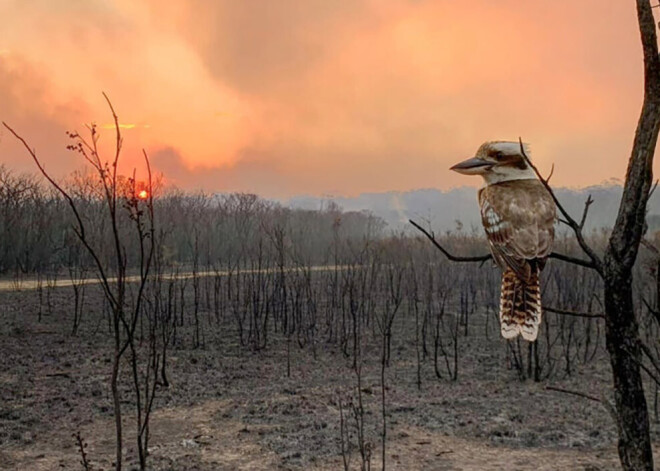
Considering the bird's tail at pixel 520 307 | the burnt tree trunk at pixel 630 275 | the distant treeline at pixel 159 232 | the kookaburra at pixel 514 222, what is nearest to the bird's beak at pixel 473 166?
the kookaburra at pixel 514 222

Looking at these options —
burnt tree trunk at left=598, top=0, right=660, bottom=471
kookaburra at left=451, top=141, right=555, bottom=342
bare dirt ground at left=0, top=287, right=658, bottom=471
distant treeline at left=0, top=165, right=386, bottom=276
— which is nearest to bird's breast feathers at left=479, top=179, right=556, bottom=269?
kookaburra at left=451, top=141, right=555, bottom=342

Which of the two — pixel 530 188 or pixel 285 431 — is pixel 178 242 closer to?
pixel 285 431

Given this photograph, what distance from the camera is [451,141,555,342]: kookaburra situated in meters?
0.80

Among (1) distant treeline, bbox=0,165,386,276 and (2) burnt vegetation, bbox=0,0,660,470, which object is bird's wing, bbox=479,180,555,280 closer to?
(2) burnt vegetation, bbox=0,0,660,470

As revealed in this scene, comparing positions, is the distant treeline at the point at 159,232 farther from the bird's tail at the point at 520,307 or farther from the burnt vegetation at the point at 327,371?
the bird's tail at the point at 520,307

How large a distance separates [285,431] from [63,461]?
2306 millimetres

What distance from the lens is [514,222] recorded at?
0.92m

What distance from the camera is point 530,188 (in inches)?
38.8

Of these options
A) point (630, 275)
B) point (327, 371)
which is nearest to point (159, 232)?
point (327, 371)

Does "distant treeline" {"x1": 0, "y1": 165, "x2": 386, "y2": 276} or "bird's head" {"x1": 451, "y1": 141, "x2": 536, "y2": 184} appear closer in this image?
"bird's head" {"x1": 451, "y1": 141, "x2": 536, "y2": 184}

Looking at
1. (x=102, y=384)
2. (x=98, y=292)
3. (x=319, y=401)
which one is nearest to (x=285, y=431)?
(x=319, y=401)

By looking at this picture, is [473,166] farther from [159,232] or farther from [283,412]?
[159,232]

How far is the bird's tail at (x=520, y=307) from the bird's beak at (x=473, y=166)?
0.57 ft

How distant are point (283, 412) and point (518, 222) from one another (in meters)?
6.85
